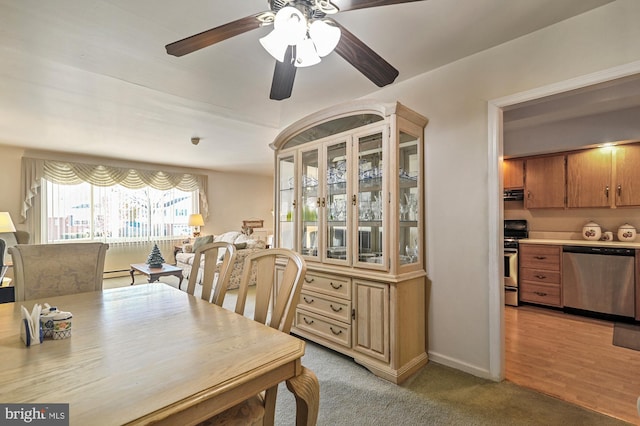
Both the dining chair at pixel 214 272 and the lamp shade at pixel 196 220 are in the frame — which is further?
the lamp shade at pixel 196 220

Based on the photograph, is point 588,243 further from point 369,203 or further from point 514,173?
point 369,203

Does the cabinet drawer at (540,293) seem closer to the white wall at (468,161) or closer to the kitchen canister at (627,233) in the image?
the kitchen canister at (627,233)

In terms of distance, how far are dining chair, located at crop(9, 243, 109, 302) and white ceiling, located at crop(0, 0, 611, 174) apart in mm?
1505

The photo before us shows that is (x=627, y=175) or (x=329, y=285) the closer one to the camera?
(x=329, y=285)

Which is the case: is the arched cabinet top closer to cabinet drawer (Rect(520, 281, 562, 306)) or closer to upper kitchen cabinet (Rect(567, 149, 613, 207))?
A: upper kitchen cabinet (Rect(567, 149, 613, 207))

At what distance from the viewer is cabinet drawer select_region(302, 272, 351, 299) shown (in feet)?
8.15

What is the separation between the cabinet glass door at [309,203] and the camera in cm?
283

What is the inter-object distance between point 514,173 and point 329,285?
3563 mm

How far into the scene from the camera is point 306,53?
152 centimetres

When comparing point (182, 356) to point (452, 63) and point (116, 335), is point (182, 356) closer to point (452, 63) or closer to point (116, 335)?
point (116, 335)

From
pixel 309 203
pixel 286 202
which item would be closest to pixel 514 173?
pixel 309 203

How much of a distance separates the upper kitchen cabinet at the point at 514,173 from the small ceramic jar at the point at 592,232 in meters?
0.92

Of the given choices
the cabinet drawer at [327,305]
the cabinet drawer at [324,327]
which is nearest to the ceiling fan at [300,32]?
the cabinet drawer at [327,305]

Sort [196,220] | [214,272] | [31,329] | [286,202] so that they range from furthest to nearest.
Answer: [196,220]
[286,202]
[214,272]
[31,329]
